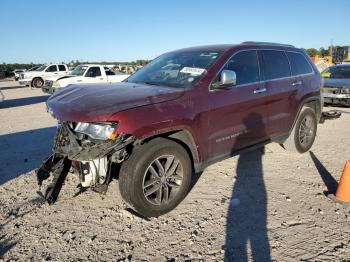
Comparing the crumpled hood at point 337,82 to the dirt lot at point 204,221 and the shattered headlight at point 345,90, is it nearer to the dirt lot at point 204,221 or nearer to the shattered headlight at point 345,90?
the shattered headlight at point 345,90

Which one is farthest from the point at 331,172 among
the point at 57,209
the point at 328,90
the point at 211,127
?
the point at 328,90

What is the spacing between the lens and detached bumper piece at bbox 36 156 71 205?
3.79 metres

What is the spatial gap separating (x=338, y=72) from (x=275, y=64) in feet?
27.1

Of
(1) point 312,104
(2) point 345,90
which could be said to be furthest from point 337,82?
(1) point 312,104

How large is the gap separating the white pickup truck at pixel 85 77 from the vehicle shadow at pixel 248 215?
41.7 ft

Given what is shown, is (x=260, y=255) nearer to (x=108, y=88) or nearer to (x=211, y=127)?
(x=211, y=127)

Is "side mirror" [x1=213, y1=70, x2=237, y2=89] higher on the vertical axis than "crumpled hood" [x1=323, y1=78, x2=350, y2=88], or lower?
higher

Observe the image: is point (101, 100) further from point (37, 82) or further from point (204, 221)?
point (37, 82)

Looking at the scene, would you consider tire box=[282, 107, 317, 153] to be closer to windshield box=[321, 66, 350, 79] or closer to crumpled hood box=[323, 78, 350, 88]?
crumpled hood box=[323, 78, 350, 88]

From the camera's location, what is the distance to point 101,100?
3604 mm

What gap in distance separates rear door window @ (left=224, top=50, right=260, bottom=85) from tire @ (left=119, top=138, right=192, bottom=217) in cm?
144

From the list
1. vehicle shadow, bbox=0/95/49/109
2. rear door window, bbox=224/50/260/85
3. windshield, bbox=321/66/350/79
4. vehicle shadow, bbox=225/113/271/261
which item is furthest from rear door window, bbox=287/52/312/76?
vehicle shadow, bbox=0/95/49/109

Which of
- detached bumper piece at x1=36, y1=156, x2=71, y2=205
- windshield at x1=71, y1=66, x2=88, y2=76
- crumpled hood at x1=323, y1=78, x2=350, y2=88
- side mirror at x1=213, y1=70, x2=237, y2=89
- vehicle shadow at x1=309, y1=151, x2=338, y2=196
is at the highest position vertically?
windshield at x1=71, y1=66, x2=88, y2=76

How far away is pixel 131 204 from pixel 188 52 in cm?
252
